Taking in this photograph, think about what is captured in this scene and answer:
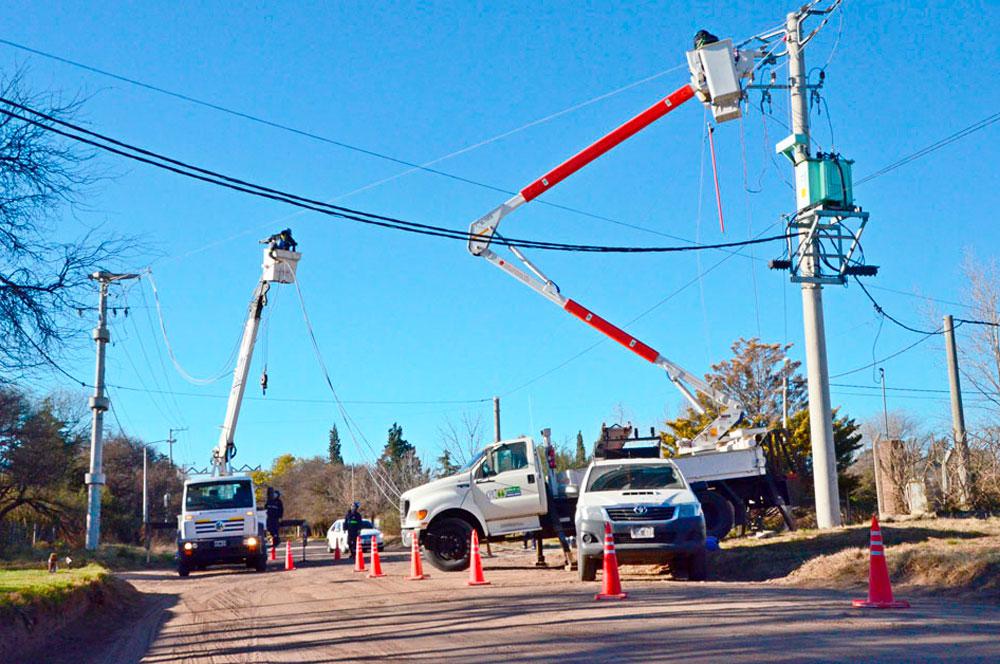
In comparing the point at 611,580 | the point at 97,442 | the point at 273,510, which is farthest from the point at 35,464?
the point at 611,580

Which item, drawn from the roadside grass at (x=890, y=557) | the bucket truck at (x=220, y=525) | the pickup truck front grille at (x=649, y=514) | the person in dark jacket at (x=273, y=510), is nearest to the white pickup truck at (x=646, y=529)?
the pickup truck front grille at (x=649, y=514)

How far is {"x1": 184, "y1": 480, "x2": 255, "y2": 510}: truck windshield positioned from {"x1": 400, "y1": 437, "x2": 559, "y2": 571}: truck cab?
849cm

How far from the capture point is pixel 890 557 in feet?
46.8

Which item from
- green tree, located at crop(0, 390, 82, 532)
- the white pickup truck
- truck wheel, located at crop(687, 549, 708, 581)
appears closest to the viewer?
the white pickup truck

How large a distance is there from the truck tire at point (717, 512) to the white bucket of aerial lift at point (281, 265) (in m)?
13.9

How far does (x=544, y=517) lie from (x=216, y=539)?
34.4ft

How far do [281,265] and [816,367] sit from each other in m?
14.9

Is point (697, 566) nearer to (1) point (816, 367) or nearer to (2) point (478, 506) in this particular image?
(2) point (478, 506)

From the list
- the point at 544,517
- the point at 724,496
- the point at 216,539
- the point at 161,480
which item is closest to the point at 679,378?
the point at 724,496

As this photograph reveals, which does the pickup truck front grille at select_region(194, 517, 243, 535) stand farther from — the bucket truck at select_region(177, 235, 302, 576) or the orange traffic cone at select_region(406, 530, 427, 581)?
the orange traffic cone at select_region(406, 530, 427, 581)

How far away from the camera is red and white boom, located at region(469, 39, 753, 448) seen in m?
21.6

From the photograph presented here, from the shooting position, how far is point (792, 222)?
2262 centimetres

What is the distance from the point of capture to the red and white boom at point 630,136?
2162 cm

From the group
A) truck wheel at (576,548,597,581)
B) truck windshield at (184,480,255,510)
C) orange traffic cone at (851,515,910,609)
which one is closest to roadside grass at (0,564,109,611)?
truck wheel at (576,548,597,581)
